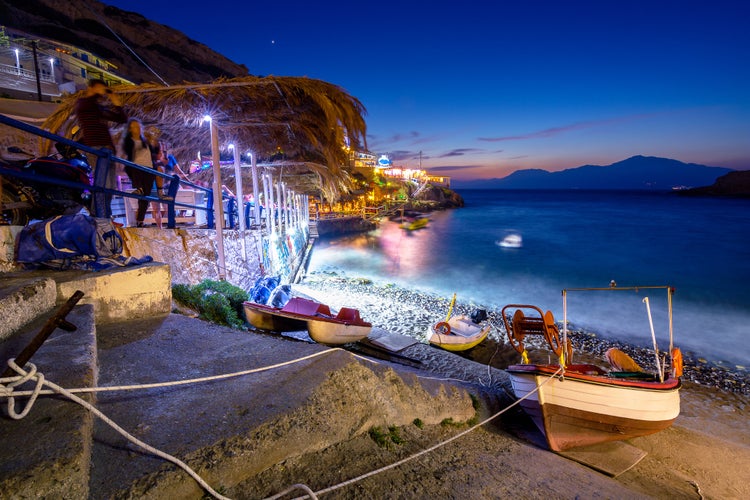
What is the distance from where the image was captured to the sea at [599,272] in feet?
46.5

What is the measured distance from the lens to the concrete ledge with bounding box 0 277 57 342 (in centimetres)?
214

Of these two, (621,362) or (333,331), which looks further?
(621,362)

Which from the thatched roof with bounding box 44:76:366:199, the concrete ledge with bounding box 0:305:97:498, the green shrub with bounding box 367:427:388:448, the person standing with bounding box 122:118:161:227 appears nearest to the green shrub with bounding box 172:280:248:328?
the person standing with bounding box 122:118:161:227

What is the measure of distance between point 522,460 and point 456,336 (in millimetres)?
6016

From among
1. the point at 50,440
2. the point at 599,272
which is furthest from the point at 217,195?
the point at 599,272

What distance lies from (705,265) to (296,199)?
3386 centimetres

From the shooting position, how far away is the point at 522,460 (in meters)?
3.62

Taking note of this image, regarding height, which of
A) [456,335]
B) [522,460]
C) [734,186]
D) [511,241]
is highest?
[734,186]

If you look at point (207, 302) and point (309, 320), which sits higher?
point (207, 302)

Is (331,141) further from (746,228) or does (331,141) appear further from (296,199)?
(746,228)

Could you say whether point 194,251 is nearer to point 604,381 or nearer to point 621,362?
point 604,381

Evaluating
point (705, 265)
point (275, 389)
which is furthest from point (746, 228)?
point (275, 389)

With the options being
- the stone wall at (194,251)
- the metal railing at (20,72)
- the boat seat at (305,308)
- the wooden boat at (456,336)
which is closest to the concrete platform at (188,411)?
the stone wall at (194,251)

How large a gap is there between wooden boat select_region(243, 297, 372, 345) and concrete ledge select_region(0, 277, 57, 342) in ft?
11.4
